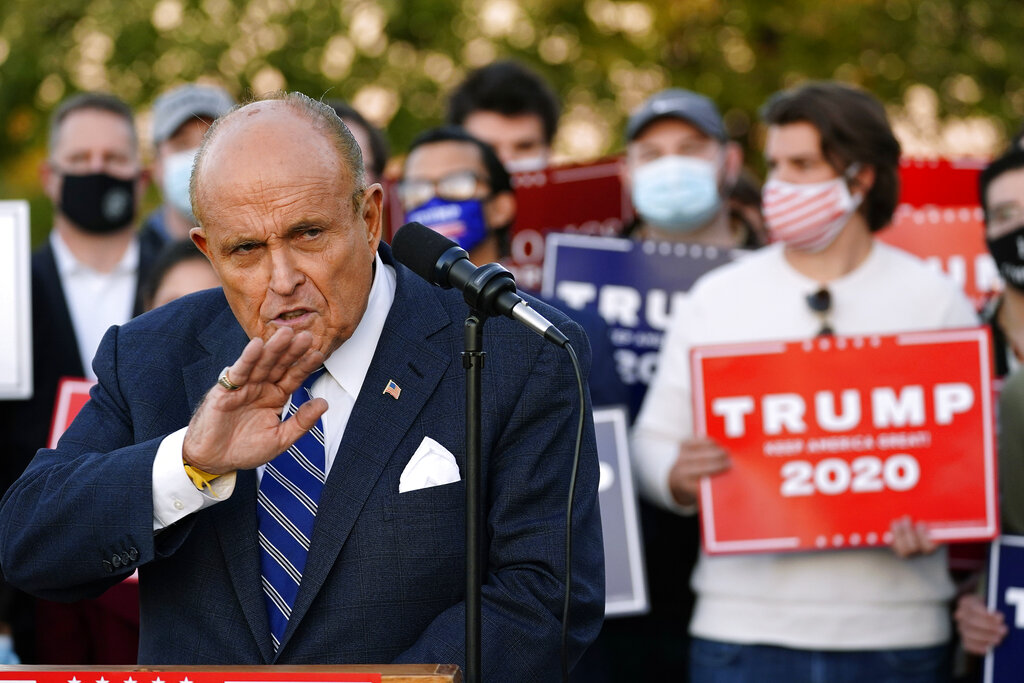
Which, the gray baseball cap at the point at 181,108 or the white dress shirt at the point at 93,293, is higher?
Answer: the gray baseball cap at the point at 181,108

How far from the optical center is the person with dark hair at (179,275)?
4977 mm

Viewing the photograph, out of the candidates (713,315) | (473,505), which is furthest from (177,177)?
(473,505)


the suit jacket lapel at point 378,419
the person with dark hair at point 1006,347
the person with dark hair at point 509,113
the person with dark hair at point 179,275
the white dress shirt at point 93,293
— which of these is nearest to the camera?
the suit jacket lapel at point 378,419

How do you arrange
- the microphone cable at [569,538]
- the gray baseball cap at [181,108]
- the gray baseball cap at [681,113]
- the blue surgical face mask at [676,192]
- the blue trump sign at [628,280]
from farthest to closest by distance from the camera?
the gray baseball cap at [181,108]
the gray baseball cap at [681,113]
the blue surgical face mask at [676,192]
the blue trump sign at [628,280]
the microphone cable at [569,538]

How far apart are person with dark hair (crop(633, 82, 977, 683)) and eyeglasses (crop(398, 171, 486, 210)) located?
103 centimetres

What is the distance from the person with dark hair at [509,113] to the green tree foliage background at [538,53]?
6.96 m

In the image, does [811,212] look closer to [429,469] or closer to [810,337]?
[810,337]

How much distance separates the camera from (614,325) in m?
5.58

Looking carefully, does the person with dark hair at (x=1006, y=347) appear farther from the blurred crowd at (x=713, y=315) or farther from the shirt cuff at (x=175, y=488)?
the shirt cuff at (x=175, y=488)

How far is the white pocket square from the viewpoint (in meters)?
2.85

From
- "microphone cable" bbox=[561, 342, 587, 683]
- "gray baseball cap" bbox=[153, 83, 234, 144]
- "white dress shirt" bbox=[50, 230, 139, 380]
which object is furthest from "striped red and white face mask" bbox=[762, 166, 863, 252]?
"gray baseball cap" bbox=[153, 83, 234, 144]

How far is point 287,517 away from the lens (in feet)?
9.54

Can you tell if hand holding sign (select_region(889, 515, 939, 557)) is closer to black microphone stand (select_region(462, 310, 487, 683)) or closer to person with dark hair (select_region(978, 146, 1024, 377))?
person with dark hair (select_region(978, 146, 1024, 377))

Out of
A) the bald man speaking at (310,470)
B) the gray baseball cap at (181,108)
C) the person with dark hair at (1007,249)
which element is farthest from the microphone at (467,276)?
the gray baseball cap at (181,108)
